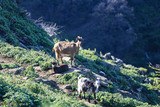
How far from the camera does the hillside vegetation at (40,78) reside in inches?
593

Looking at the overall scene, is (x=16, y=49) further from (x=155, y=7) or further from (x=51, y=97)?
(x=155, y=7)

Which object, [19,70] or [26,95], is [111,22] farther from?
[26,95]

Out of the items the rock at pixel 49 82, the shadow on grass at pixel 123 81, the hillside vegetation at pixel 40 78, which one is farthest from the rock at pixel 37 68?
the shadow on grass at pixel 123 81

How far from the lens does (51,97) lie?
52.1ft

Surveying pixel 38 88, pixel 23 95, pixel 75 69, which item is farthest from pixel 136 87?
pixel 23 95

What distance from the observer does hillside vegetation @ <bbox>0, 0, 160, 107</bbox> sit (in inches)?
593

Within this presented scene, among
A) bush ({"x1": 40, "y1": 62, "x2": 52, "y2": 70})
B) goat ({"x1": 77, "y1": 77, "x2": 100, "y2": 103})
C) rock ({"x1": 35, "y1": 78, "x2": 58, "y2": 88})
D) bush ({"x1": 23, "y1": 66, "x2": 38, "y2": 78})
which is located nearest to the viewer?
goat ({"x1": 77, "y1": 77, "x2": 100, "y2": 103})

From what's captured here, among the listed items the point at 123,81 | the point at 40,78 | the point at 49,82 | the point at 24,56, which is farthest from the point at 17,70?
the point at 123,81

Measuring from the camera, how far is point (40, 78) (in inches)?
768

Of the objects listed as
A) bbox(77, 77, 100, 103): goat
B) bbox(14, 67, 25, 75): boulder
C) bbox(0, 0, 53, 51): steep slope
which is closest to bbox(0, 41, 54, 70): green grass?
bbox(14, 67, 25, 75): boulder

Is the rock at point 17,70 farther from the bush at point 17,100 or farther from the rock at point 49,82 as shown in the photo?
the bush at point 17,100

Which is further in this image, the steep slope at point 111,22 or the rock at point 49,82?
the steep slope at point 111,22

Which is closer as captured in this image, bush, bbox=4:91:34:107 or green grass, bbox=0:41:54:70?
bush, bbox=4:91:34:107

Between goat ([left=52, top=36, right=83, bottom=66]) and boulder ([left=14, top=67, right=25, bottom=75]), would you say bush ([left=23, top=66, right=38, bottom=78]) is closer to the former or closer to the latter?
boulder ([left=14, top=67, right=25, bottom=75])
